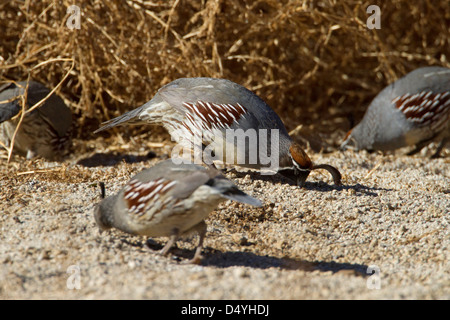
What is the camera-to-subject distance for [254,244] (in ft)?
12.7

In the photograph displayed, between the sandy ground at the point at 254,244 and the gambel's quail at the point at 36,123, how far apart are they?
0.50 m

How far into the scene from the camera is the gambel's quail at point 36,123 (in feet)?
18.4

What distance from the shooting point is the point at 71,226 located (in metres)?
3.71

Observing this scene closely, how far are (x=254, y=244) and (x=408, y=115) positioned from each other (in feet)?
11.0

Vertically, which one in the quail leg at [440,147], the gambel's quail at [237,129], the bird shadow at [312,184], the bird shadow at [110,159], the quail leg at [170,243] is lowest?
the bird shadow at [110,159]

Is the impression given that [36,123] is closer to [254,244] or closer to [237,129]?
[237,129]

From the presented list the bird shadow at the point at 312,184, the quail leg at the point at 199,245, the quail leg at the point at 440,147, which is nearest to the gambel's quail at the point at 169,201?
the quail leg at the point at 199,245

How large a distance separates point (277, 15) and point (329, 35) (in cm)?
68

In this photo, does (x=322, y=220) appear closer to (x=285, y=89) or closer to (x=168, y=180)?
(x=168, y=180)

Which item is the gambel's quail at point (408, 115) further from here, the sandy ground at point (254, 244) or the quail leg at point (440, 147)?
the sandy ground at point (254, 244)

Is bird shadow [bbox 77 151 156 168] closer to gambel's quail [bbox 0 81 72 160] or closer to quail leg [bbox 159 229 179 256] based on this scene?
gambel's quail [bbox 0 81 72 160]

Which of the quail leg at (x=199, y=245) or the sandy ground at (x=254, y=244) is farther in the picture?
the quail leg at (x=199, y=245)

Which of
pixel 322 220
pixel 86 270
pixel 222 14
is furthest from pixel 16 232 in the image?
pixel 222 14

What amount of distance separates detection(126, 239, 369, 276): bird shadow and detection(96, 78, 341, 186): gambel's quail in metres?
1.13
